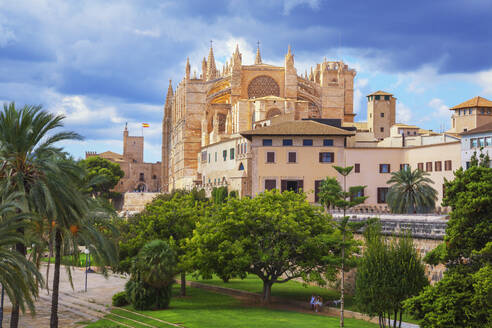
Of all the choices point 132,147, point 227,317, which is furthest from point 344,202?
point 132,147

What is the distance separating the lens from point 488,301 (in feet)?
62.5

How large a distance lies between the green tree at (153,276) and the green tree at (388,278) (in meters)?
12.0

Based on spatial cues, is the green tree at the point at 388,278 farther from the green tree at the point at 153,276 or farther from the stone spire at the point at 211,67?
the stone spire at the point at 211,67

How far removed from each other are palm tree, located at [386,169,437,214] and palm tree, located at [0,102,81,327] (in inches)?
1332

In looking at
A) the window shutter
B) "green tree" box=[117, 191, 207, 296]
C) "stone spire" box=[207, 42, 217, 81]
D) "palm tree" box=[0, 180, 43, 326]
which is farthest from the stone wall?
"palm tree" box=[0, 180, 43, 326]

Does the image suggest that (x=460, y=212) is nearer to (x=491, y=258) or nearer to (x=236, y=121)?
(x=491, y=258)

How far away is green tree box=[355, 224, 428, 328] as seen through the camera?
84.8 ft

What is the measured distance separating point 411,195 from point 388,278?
26.1m

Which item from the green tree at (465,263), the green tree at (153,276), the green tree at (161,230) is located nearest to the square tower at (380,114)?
the green tree at (161,230)

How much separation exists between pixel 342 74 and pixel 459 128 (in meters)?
21.9

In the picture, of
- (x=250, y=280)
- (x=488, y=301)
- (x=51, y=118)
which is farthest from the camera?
(x=250, y=280)

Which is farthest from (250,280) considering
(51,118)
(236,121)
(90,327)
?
(236,121)

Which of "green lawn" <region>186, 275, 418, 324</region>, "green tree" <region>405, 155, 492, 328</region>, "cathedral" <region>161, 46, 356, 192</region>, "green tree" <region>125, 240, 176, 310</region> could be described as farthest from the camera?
"cathedral" <region>161, 46, 356, 192</region>

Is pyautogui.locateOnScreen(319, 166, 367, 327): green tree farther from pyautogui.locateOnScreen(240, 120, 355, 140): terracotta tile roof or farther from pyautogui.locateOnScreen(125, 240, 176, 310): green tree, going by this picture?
pyautogui.locateOnScreen(240, 120, 355, 140): terracotta tile roof
